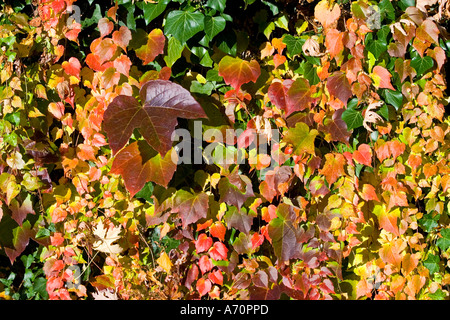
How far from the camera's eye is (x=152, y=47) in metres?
1.67

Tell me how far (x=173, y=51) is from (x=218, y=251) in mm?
935

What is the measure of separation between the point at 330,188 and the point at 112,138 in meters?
1.07

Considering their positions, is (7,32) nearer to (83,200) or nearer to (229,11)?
(83,200)

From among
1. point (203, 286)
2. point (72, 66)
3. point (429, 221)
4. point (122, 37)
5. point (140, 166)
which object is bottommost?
point (203, 286)

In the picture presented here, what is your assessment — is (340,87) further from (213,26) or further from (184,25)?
(184,25)

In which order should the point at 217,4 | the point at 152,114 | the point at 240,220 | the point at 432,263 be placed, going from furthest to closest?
the point at 432,263 < the point at 240,220 < the point at 217,4 < the point at 152,114

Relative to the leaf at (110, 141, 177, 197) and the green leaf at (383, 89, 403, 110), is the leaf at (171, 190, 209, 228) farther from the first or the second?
the green leaf at (383, 89, 403, 110)

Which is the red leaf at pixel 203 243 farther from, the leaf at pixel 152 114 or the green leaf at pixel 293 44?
the green leaf at pixel 293 44

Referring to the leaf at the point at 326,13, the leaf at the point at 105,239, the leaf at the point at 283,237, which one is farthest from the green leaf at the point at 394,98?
the leaf at the point at 105,239

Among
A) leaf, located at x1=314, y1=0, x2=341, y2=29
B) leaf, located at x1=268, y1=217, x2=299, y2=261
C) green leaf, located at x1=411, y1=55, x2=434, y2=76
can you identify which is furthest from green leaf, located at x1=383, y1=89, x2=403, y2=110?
leaf, located at x1=268, y1=217, x2=299, y2=261

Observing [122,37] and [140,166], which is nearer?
[140,166]

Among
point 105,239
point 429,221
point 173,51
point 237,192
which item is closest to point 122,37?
point 173,51

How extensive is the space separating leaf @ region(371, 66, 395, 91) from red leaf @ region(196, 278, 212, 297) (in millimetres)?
1224

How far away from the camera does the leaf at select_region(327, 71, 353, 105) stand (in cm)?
170
